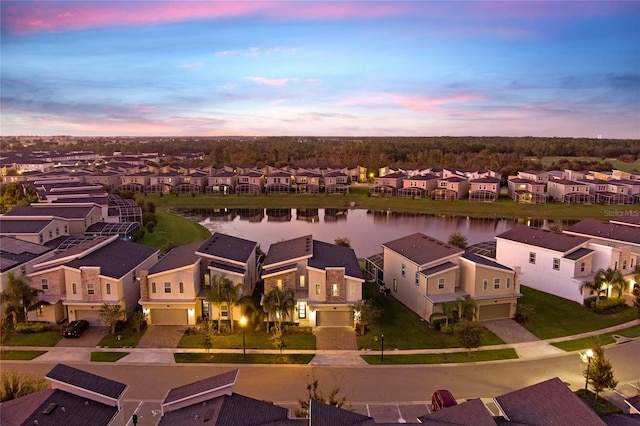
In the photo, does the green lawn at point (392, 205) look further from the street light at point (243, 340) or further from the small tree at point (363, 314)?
the small tree at point (363, 314)

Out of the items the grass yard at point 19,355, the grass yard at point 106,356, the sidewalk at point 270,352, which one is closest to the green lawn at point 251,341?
the sidewalk at point 270,352

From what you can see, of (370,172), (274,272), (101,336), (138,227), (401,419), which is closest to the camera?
(401,419)

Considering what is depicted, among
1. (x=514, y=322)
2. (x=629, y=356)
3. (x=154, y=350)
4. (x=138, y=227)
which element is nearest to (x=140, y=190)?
(x=138, y=227)

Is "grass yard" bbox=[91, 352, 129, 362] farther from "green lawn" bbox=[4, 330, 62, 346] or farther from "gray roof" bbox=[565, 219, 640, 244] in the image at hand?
"gray roof" bbox=[565, 219, 640, 244]

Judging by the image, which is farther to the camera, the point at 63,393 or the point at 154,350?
the point at 154,350

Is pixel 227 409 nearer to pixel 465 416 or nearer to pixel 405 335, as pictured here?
pixel 465 416

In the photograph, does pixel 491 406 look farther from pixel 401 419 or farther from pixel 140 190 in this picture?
pixel 140 190

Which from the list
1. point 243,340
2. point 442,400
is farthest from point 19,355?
point 442,400
